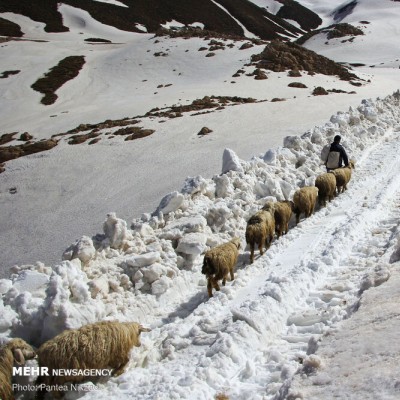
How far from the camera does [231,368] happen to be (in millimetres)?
4074

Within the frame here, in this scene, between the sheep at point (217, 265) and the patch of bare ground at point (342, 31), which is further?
the patch of bare ground at point (342, 31)

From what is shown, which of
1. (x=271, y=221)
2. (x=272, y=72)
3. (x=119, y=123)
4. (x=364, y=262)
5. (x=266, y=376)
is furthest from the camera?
(x=272, y=72)

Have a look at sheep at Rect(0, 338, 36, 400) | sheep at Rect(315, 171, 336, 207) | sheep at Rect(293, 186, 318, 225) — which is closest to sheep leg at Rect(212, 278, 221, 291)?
sheep at Rect(0, 338, 36, 400)

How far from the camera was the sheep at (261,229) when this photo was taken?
7035 millimetres

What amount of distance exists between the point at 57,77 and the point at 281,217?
118ft

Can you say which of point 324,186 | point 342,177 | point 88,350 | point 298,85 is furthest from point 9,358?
point 298,85

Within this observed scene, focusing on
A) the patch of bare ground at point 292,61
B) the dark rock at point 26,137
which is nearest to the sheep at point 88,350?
the dark rock at point 26,137

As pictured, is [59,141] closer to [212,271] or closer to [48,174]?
[48,174]

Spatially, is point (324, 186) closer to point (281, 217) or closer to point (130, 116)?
point (281, 217)

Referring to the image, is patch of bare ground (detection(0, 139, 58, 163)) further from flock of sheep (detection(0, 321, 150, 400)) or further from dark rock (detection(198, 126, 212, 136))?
flock of sheep (detection(0, 321, 150, 400))

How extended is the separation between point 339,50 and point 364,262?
66471mm

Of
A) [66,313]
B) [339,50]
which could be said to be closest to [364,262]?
[66,313]

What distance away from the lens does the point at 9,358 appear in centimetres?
406

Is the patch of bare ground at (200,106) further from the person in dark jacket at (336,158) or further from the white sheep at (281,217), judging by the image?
the white sheep at (281,217)
